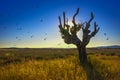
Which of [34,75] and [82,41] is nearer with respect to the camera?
A: [34,75]

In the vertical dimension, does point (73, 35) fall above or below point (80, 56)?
above

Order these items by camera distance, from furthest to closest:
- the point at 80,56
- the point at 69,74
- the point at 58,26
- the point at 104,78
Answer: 1. the point at 58,26
2. the point at 80,56
3. the point at 104,78
4. the point at 69,74

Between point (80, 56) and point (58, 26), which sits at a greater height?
point (58, 26)

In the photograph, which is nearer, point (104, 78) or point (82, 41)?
point (104, 78)

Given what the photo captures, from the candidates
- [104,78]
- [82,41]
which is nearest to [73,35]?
[82,41]

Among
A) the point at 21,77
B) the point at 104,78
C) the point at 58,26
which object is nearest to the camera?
the point at 21,77

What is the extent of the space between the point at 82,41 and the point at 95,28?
1654 millimetres

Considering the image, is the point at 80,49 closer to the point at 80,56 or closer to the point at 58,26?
the point at 80,56

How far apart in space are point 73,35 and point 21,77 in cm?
1264

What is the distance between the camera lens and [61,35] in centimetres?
2425

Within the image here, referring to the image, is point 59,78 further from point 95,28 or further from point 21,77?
point 95,28

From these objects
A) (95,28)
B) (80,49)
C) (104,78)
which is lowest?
(104,78)

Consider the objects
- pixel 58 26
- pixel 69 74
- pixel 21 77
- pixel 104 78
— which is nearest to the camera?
pixel 69 74

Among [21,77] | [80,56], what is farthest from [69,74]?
[80,56]
